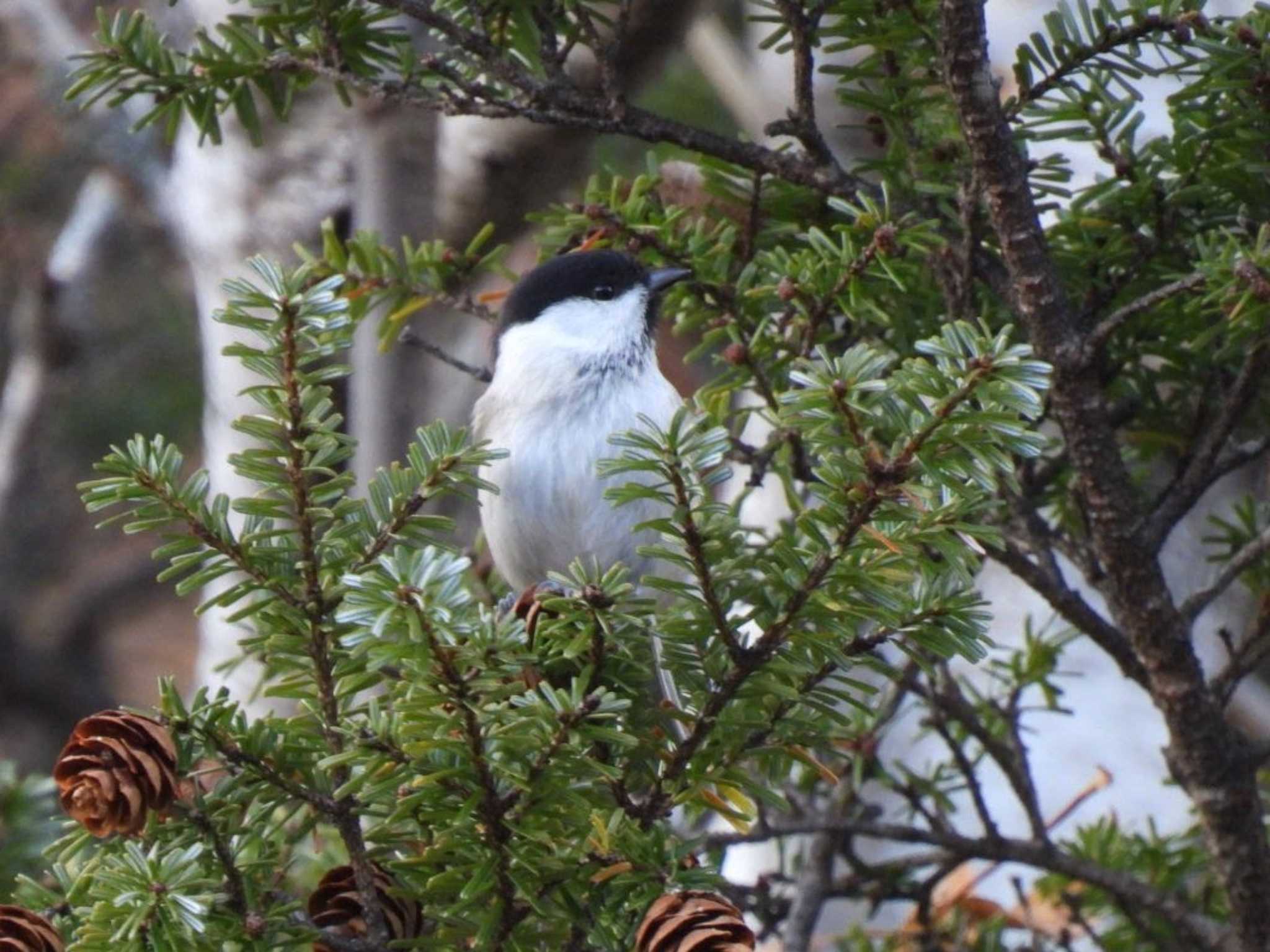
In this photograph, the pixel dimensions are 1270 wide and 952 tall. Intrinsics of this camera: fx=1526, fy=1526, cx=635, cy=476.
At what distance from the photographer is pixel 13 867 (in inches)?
69.6

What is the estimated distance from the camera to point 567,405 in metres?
2.03

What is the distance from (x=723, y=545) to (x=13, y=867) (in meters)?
1.10

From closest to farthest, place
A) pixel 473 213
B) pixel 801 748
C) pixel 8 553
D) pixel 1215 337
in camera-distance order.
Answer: pixel 801 748 < pixel 1215 337 < pixel 473 213 < pixel 8 553

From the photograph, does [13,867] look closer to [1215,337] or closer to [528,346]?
[528,346]

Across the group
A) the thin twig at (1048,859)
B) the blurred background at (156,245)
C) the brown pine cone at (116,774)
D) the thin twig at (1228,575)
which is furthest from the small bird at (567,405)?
the brown pine cone at (116,774)

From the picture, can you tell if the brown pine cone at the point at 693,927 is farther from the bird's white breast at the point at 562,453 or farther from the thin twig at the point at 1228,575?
the bird's white breast at the point at 562,453

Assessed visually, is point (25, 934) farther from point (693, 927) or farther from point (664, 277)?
point (664, 277)

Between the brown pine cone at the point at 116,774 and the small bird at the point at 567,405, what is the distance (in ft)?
2.74

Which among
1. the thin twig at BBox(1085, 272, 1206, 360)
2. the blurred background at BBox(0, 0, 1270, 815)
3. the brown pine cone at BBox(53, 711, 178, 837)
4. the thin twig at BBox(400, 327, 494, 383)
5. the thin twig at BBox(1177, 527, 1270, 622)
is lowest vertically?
the brown pine cone at BBox(53, 711, 178, 837)

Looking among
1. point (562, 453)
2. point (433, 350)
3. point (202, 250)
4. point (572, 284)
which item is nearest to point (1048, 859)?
point (562, 453)

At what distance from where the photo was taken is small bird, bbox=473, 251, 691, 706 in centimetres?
197

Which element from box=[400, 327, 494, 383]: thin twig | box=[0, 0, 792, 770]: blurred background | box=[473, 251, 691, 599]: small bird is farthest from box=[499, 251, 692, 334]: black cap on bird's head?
box=[400, 327, 494, 383]: thin twig

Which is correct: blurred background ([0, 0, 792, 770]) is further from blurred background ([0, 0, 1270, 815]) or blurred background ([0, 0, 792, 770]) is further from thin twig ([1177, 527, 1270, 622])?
thin twig ([1177, 527, 1270, 622])

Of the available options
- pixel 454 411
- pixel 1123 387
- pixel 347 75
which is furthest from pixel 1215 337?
pixel 454 411
